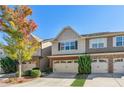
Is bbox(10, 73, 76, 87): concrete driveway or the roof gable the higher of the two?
the roof gable

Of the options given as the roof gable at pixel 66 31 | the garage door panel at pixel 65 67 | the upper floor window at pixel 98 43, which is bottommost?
the garage door panel at pixel 65 67

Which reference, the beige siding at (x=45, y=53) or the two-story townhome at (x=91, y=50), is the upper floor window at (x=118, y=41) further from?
the beige siding at (x=45, y=53)

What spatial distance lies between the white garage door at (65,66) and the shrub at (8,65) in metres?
6.30

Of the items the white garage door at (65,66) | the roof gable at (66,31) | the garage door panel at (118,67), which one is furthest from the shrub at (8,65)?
the garage door panel at (118,67)

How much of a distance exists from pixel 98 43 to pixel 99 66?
2.90 m

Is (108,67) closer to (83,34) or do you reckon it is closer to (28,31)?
(83,34)

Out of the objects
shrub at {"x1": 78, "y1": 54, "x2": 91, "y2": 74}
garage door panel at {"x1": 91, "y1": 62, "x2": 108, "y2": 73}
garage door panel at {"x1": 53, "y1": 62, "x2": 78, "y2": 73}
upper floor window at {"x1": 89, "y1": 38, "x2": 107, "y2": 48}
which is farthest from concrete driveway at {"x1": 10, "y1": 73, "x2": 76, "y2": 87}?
upper floor window at {"x1": 89, "y1": 38, "x2": 107, "y2": 48}

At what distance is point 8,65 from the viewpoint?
97.1ft

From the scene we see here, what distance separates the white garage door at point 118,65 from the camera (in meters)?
23.3

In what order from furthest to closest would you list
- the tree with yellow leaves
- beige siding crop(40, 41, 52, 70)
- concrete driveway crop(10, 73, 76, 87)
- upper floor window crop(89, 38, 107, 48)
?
1. beige siding crop(40, 41, 52, 70)
2. upper floor window crop(89, 38, 107, 48)
3. the tree with yellow leaves
4. concrete driveway crop(10, 73, 76, 87)

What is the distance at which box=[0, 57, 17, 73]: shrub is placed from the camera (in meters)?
29.6

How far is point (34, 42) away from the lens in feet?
70.4

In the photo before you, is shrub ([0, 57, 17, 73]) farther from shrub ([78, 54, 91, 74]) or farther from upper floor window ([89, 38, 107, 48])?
upper floor window ([89, 38, 107, 48])

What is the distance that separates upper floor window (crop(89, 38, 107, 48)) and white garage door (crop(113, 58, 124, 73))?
2.51m
